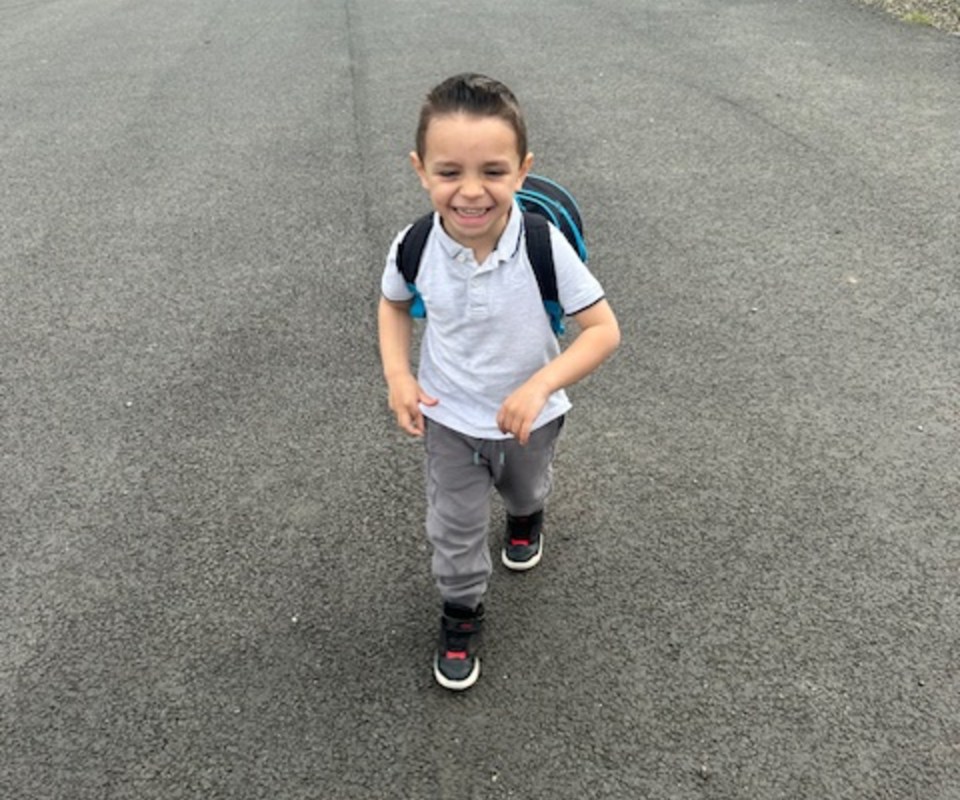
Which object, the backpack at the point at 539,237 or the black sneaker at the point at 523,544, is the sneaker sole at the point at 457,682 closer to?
the black sneaker at the point at 523,544

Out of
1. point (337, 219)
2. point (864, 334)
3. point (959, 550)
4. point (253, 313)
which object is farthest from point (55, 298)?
point (959, 550)

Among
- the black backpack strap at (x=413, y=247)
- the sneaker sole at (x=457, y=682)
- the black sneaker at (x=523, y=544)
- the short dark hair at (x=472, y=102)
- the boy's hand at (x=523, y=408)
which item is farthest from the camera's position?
the black sneaker at (x=523, y=544)

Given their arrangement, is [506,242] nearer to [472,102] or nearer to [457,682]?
[472,102]

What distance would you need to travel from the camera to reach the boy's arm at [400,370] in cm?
218

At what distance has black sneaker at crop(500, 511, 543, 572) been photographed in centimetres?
277

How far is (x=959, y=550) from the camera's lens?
2.82 m

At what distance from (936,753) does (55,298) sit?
3.91 metres

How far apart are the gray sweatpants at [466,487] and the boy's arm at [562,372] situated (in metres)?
0.27

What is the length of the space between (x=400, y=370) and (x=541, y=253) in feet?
1.42

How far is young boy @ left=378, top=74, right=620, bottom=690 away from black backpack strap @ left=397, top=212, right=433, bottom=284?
20 mm

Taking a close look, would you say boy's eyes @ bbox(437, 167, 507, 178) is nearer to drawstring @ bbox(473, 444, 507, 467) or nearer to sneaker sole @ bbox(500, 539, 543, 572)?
drawstring @ bbox(473, 444, 507, 467)

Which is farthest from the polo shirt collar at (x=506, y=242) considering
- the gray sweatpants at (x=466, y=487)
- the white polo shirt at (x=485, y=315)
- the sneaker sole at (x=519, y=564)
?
the sneaker sole at (x=519, y=564)

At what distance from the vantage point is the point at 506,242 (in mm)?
2068

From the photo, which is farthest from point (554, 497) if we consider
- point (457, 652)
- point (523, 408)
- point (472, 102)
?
point (472, 102)
